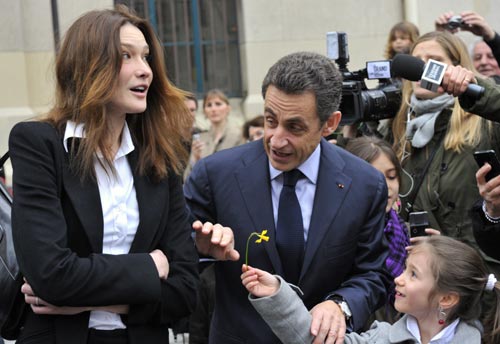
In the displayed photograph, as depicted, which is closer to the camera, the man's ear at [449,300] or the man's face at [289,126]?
the man's face at [289,126]

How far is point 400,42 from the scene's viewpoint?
288 inches

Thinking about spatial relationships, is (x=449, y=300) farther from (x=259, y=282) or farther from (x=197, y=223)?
(x=197, y=223)

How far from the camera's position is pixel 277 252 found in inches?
125

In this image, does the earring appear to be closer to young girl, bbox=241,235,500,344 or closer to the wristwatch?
young girl, bbox=241,235,500,344

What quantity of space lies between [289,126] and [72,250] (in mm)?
897

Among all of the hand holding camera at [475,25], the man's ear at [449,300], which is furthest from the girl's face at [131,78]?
the hand holding camera at [475,25]

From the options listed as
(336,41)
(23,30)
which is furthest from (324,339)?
(23,30)

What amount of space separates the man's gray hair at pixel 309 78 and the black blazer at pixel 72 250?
62cm

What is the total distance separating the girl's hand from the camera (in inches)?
114

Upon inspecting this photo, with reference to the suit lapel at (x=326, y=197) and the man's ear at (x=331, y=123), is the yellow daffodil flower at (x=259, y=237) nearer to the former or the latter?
the suit lapel at (x=326, y=197)

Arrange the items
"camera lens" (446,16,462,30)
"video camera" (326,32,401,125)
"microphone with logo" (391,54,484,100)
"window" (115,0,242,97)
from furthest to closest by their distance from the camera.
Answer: "window" (115,0,242,97) → "camera lens" (446,16,462,30) → "video camera" (326,32,401,125) → "microphone with logo" (391,54,484,100)

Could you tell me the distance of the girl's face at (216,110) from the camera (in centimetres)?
845

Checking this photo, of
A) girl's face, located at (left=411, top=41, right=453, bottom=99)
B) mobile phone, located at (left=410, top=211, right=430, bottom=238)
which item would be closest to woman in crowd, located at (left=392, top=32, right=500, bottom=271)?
girl's face, located at (left=411, top=41, right=453, bottom=99)

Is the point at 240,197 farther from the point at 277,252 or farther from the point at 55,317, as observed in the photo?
the point at 55,317
